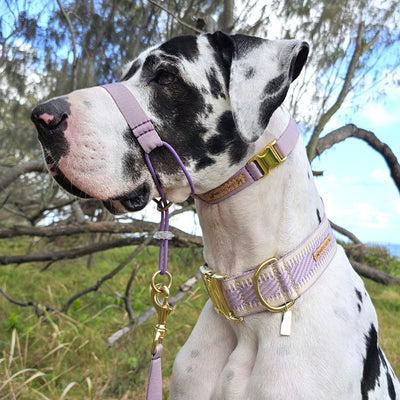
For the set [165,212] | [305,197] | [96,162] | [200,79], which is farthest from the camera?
[165,212]

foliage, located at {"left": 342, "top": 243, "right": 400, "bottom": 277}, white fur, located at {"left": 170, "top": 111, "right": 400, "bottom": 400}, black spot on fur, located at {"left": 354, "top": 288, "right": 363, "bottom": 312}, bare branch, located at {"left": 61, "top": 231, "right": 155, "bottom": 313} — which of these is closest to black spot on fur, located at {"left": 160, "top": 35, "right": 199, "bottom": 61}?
white fur, located at {"left": 170, "top": 111, "right": 400, "bottom": 400}

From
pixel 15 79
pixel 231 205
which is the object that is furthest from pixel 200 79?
pixel 15 79

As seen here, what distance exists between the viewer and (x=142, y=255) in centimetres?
864

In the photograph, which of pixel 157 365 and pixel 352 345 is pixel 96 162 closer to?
pixel 157 365

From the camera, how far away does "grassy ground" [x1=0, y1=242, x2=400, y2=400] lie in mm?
3668

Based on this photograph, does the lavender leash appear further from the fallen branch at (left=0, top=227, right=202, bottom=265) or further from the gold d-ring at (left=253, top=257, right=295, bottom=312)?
the fallen branch at (left=0, top=227, right=202, bottom=265)

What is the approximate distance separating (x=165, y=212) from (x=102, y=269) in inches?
245

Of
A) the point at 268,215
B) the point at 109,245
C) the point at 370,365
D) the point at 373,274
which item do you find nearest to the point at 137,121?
the point at 268,215

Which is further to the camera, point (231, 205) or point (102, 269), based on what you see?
point (102, 269)

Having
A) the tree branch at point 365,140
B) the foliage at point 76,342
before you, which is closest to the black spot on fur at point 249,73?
the foliage at point 76,342

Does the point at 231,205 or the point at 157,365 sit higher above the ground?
the point at 231,205

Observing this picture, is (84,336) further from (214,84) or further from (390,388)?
(214,84)

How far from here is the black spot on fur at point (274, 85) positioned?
5.62ft

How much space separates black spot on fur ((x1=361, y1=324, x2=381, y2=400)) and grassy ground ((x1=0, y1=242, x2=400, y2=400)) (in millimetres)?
2044
